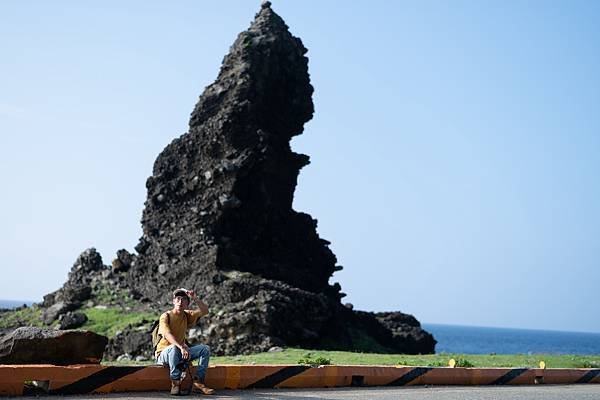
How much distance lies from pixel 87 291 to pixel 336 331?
41.0ft

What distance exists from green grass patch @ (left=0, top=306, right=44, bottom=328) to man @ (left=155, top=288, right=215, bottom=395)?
25268 mm

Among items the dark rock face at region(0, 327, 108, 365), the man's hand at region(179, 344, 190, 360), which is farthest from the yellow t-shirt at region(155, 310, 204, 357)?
the dark rock face at region(0, 327, 108, 365)

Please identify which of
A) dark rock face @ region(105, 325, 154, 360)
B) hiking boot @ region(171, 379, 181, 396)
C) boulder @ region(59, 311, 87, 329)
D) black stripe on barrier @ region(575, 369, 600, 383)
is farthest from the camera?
boulder @ region(59, 311, 87, 329)

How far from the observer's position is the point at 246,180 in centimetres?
3497

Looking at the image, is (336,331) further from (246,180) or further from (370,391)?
(370,391)

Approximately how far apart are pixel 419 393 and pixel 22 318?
2889 centimetres

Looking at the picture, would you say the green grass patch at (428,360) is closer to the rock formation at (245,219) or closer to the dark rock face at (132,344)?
the dark rock face at (132,344)

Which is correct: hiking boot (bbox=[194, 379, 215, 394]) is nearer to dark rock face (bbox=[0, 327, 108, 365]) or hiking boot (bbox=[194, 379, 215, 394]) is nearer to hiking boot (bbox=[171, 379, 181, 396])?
hiking boot (bbox=[171, 379, 181, 396])

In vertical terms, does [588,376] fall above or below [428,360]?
below

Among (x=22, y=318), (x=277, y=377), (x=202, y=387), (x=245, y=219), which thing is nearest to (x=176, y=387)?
(x=202, y=387)

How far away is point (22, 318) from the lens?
38.1 m

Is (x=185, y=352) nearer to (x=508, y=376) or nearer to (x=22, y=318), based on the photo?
(x=508, y=376)

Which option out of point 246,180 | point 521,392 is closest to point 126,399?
point 521,392

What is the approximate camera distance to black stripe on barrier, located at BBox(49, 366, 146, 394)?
1120 centimetres
